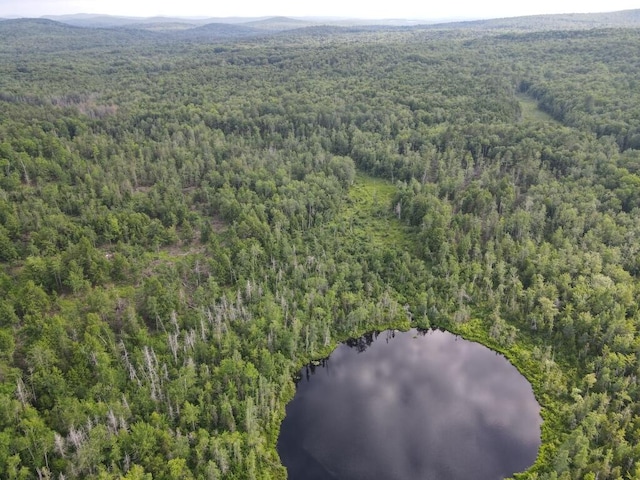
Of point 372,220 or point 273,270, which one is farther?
point 372,220

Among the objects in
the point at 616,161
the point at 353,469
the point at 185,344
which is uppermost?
the point at 616,161

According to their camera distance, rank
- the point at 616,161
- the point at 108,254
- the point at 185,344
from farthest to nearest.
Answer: the point at 616,161 → the point at 108,254 → the point at 185,344

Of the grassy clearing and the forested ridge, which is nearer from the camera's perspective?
the forested ridge

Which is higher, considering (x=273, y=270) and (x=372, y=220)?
(x=273, y=270)

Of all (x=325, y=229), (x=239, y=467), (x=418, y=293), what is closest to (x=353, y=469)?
(x=239, y=467)

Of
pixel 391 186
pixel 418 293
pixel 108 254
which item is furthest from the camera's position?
pixel 391 186

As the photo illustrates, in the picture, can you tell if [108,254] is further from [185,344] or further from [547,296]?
[547,296]

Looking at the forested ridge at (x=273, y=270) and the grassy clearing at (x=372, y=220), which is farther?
the grassy clearing at (x=372, y=220)

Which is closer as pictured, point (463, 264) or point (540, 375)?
point (540, 375)
